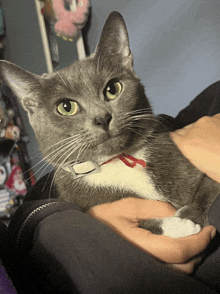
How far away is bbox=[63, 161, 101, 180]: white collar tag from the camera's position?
66cm

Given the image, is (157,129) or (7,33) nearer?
(157,129)

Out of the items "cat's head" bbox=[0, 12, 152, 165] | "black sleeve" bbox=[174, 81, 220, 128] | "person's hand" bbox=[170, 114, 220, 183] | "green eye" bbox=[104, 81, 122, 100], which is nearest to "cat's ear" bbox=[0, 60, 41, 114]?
"cat's head" bbox=[0, 12, 152, 165]

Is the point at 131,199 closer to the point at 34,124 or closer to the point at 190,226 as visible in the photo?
the point at 190,226

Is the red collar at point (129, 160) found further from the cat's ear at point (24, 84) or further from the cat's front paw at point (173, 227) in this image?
the cat's ear at point (24, 84)

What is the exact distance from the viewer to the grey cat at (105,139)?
1.98ft

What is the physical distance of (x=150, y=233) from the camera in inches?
20.6

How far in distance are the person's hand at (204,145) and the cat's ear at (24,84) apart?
18.3 inches

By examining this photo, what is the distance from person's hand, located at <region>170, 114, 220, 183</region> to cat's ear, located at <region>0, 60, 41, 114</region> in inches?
18.3

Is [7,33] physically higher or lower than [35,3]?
lower

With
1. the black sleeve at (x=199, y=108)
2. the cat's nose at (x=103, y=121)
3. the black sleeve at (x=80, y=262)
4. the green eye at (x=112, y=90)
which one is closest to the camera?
the black sleeve at (x=80, y=262)

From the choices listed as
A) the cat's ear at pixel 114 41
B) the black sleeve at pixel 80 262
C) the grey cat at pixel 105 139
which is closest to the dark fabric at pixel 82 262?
the black sleeve at pixel 80 262

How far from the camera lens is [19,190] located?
4.19 feet

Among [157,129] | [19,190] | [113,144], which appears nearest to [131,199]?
[113,144]

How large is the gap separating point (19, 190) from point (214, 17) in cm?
128
